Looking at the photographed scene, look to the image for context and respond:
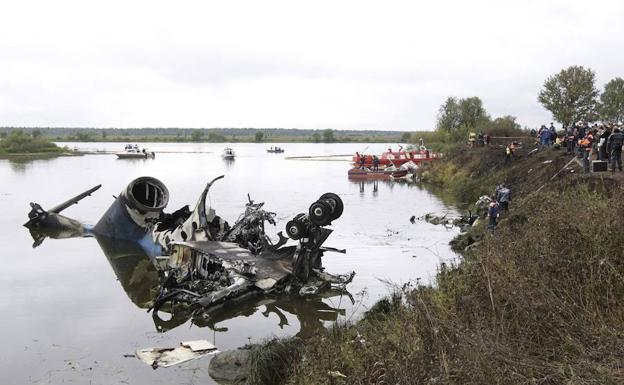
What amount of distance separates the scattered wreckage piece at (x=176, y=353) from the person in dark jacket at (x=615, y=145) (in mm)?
14445

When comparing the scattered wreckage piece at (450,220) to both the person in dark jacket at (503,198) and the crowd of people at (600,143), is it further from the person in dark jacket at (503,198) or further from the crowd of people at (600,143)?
the crowd of people at (600,143)

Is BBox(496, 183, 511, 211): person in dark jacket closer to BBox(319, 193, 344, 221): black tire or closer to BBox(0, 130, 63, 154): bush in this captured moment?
BBox(319, 193, 344, 221): black tire

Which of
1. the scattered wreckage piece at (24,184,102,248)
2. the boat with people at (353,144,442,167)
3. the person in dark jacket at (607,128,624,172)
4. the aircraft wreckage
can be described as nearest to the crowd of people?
the person in dark jacket at (607,128,624,172)

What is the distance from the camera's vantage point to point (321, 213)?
1392 centimetres

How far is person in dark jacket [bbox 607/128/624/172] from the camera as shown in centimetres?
1764

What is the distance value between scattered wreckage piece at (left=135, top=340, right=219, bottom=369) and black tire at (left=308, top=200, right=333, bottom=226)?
426 cm

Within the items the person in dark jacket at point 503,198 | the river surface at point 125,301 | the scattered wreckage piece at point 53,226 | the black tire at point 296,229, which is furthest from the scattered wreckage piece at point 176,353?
the scattered wreckage piece at point 53,226

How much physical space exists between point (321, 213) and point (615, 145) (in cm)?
1083

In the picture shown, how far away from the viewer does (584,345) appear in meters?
5.86

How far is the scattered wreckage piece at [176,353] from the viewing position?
10469mm

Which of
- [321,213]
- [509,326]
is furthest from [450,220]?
[509,326]

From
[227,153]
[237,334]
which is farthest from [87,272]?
[227,153]

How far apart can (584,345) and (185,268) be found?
430 inches

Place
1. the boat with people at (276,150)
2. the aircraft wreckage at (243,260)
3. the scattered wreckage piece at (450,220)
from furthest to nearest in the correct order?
the boat with people at (276,150)
the scattered wreckage piece at (450,220)
the aircraft wreckage at (243,260)
